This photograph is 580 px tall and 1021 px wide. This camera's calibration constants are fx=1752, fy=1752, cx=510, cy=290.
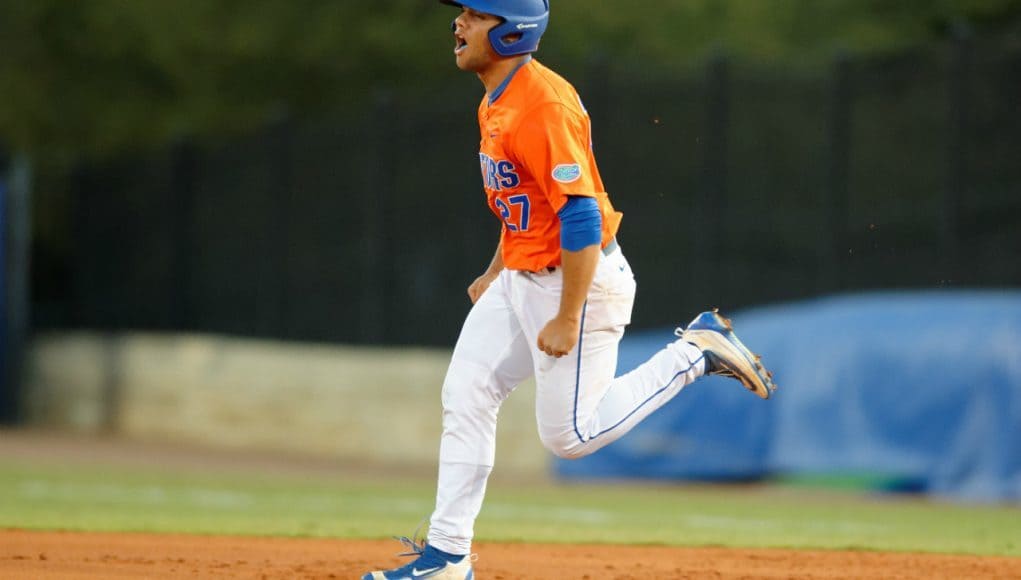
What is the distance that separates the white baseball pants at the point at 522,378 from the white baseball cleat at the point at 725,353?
45 cm

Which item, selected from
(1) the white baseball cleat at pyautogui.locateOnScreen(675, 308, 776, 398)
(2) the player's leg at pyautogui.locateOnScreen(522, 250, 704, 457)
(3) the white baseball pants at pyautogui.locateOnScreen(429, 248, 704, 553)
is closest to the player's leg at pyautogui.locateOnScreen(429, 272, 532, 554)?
(3) the white baseball pants at pyautogui.locateOnScreen(429, 248, 704, 553)

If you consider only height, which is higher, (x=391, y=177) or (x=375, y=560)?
(x=391, y=177)

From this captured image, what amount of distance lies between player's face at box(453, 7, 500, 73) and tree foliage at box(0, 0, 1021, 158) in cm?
1884

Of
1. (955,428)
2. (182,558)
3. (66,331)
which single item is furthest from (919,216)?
(66,331)

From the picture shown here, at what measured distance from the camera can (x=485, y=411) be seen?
687 centimetres

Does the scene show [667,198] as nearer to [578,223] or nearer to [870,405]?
[870,405]

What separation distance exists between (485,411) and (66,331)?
18337mm

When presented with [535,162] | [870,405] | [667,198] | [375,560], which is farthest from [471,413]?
[667,198]

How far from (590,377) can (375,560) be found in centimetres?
199

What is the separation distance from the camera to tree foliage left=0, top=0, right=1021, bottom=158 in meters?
26.4

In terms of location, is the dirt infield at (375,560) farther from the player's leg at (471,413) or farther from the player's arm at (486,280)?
the player's arm at (486,280)

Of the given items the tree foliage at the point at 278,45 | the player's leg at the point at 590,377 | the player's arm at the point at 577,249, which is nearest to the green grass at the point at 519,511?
the player's leg at the point at 590,377

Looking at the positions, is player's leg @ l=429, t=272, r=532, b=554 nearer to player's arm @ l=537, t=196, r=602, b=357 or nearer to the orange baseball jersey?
the orange baseball jersey

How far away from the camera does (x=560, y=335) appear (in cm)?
667
